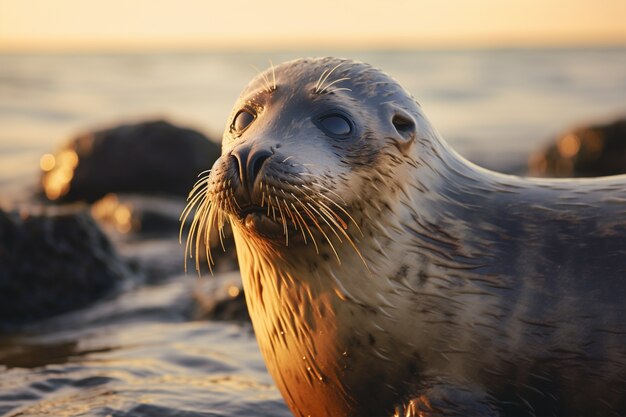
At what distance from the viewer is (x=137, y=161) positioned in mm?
11500

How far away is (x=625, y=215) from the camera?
3.63 meters

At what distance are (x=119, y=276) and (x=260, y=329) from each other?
353 centimetres

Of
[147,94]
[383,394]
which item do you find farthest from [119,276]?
[147,94]

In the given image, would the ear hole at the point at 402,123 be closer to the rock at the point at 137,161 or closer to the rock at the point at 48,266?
the rock at the point at 48,266

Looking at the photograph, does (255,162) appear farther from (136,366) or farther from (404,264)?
(136,366)

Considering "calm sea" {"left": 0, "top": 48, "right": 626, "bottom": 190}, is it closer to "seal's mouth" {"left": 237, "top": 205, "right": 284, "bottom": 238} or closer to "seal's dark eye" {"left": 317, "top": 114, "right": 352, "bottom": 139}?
"seal's dark eye" {"left": 317, "top": 114, "right": 352, "bottom": 139}

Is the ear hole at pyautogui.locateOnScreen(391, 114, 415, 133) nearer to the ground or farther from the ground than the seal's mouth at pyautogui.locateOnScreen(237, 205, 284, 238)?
farther from the ground

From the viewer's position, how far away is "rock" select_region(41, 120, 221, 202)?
11.5 metres

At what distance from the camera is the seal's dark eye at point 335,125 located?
3.63m

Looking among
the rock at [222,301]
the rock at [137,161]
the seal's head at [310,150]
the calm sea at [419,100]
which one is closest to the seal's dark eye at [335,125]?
the seal's head at [310,150]

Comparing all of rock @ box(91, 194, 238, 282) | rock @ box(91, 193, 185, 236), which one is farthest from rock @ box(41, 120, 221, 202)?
rock @ box(91, 193, 185, 236)

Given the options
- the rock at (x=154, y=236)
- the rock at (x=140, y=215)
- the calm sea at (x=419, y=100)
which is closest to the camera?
the rock at (x=154, y=236)

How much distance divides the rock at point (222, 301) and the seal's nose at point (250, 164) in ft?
9.24

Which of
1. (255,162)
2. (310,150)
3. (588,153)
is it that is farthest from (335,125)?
(588,153)
